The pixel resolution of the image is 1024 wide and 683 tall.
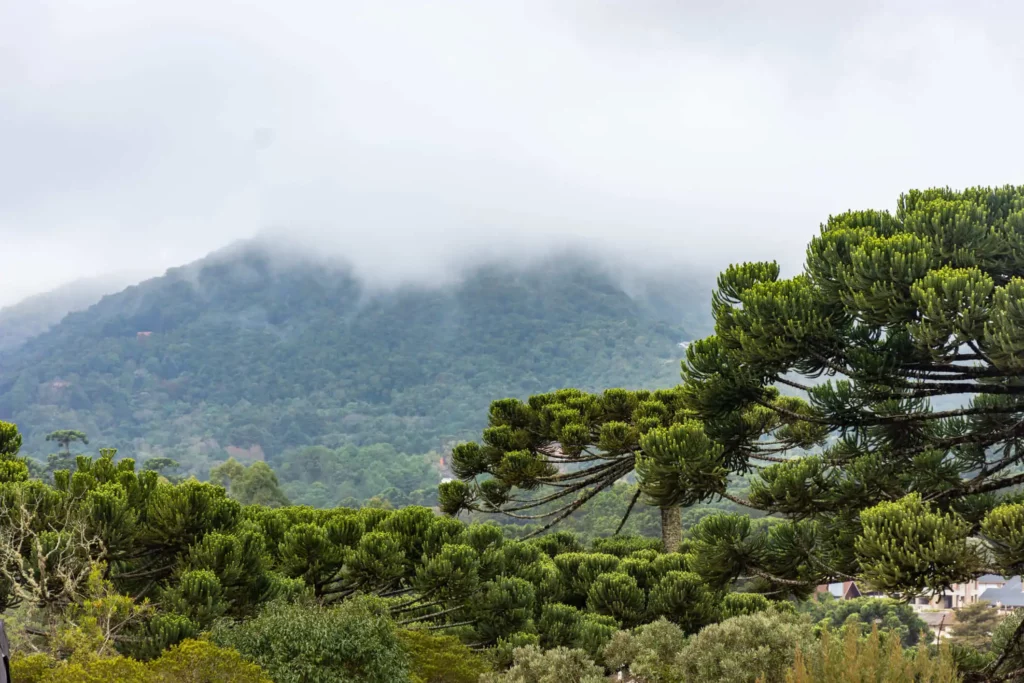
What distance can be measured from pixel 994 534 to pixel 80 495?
8937 millimetres

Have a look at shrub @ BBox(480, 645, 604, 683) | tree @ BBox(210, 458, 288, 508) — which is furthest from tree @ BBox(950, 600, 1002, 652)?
tree @ BBox(210, 458, 288, 508)


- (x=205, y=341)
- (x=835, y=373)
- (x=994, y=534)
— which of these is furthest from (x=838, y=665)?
(x=205, y=341)

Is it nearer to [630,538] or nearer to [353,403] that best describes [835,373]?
[630,538]

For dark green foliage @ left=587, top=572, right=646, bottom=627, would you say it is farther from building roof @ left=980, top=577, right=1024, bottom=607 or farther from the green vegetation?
building roof @ left=980, top=577, right=1024, bottom=607

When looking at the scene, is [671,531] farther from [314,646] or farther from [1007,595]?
[1007,595]

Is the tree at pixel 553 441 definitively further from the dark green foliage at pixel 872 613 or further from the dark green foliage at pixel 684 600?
the dark green foliage at pixel 872 613

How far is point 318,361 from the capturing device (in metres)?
159

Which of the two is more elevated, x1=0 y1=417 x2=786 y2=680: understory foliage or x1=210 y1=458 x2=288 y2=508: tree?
x1=0 y1=417 x2=786 y2=680: understory foliage

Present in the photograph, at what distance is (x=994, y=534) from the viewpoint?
5672 mm

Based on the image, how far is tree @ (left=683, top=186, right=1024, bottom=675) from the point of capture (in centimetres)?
562

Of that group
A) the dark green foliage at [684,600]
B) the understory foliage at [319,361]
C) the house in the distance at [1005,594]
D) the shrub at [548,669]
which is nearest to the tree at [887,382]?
the shrub at [548,669]

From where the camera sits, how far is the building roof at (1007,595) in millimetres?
45531

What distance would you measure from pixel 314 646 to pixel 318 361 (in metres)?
154

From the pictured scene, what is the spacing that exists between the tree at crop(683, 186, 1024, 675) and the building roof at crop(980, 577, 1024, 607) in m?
44.8
